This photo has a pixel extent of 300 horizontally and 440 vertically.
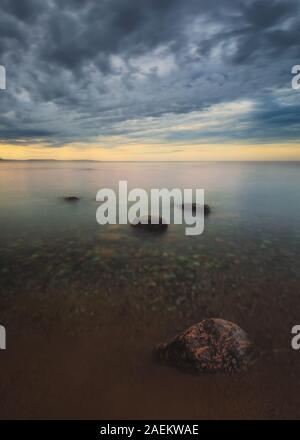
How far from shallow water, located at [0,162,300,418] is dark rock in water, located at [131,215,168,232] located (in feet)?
1.96

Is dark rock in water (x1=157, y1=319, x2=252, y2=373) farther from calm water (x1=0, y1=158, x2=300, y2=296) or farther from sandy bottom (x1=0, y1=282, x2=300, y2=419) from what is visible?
calm water (x1=0, y1=158, x2=300, y2=296)

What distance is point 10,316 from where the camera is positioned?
8.27m

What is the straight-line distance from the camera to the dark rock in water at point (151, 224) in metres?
17.6

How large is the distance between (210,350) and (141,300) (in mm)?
3462

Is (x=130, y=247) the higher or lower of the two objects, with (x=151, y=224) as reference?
lower

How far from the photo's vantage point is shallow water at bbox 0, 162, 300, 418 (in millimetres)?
5754

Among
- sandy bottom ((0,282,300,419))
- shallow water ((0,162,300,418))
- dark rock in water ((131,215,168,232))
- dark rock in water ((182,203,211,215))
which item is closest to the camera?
sandy bottom ((0,282,300,419))

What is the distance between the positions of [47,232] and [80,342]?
11110 millimetres

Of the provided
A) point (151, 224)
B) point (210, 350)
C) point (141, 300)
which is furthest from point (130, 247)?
point (210, 350)

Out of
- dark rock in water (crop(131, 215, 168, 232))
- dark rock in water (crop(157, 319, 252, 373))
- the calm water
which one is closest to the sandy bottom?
dark rock in water (crop(157, 319, 252, 373))

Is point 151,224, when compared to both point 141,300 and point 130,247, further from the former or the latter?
point 141,300

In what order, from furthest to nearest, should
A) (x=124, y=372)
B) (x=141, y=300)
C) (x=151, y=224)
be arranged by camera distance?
1. (x=151, y=224)
2. (x=141, y=300)
3. (x=124, y=372)

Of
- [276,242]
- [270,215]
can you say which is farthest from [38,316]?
[270,215]

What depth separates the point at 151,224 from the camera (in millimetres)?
17844
